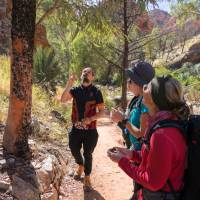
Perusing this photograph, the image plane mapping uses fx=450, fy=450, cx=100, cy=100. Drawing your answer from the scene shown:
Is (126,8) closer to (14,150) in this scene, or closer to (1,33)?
(1,33)

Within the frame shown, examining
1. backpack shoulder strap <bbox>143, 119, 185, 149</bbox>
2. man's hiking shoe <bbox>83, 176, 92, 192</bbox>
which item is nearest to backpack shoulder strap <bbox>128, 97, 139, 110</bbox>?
backpack shoulder strap <bbox>143, 119, 185, 149</bbox>

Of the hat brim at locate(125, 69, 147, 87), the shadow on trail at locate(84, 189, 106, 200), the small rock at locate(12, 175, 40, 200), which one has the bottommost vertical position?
the shadow on trail at locate(84, 189, 106, 200)

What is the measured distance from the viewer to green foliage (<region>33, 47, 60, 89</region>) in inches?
623

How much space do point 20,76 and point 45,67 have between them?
10.3 m

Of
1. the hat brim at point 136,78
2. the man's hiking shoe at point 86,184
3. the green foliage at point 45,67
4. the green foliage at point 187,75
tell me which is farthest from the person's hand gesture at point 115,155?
the green foliage at point 187,75

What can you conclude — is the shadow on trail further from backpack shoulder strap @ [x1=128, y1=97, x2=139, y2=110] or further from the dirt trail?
backpack shoulder strap @ [x1=128, y1=97, x2=139, y2=110]

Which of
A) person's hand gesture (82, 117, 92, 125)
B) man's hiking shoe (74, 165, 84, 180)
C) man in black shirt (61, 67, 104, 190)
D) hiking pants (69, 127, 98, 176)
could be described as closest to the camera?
person's hand gesture (82, 117, 92, 125)

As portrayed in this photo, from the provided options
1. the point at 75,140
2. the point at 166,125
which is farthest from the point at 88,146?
the point at 166,125

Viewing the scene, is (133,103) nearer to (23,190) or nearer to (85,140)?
(23,190)

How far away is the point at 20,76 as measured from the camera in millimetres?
5715

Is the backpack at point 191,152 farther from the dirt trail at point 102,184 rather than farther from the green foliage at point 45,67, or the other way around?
the green foliage at point 45,67

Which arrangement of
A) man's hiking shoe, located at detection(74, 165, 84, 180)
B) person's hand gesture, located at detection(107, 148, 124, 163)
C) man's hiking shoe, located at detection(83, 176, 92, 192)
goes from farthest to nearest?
man's hiking shoe, located at detection(74, 165, 84, 180) < man's hiking shoe, located at detection(83, 176, 92, 192) < person's hand gesture, located at detection(107, 148, 124, 163)

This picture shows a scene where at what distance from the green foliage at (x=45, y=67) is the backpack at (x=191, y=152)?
12976 millimetres

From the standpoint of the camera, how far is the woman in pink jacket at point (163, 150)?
2.71 metres
